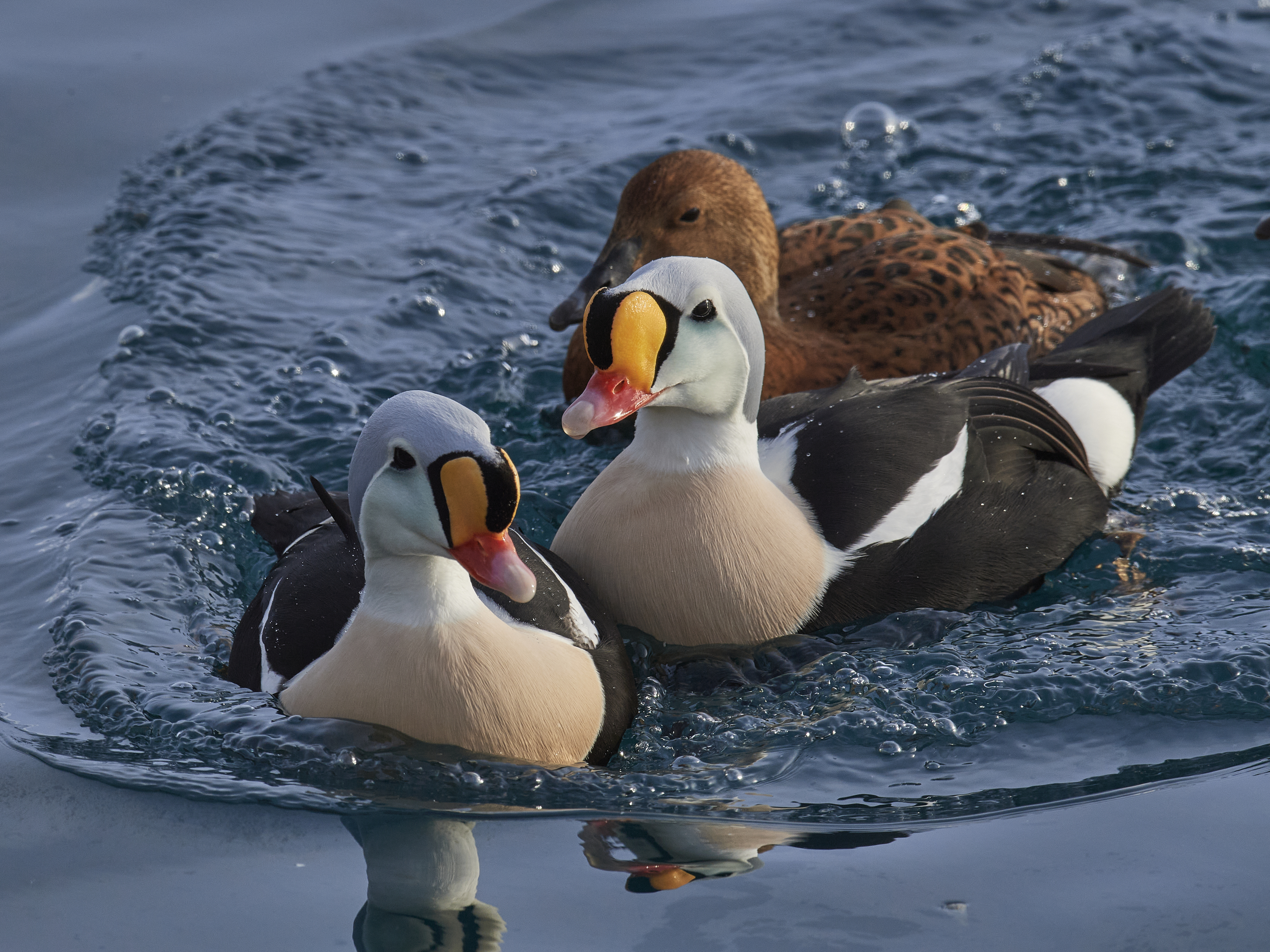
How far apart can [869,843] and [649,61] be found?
6.58 metres

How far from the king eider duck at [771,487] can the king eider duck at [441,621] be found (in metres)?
0.30

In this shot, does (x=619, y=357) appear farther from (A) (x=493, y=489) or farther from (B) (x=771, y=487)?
(A) (x=493, y=489)

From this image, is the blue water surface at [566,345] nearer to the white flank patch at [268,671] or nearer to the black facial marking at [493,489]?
the white flank patch at [268,671]

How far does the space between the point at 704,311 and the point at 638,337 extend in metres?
0.25

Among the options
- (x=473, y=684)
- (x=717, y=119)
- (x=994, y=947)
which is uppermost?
(x=717, y=119)

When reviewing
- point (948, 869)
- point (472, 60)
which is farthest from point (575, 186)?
point (948, 869)

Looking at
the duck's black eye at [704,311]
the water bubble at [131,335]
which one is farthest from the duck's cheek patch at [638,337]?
the water bubble at [131,335]

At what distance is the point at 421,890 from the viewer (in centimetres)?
318

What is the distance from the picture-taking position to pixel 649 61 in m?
9.04

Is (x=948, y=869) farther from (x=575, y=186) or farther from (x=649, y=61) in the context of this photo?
(x=649, y=61)

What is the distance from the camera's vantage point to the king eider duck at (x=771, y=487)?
402 cm

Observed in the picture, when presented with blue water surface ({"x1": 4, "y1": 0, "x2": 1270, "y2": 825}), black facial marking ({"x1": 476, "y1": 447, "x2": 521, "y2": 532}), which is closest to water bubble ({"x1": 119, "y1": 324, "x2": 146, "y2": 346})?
blue water surface ({"x1": 4, "y1": 0, "x2": 1270, "y2": 825})

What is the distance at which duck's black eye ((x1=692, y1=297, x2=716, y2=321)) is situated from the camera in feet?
13.3

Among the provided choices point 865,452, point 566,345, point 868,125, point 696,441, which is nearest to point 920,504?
point 865,452
